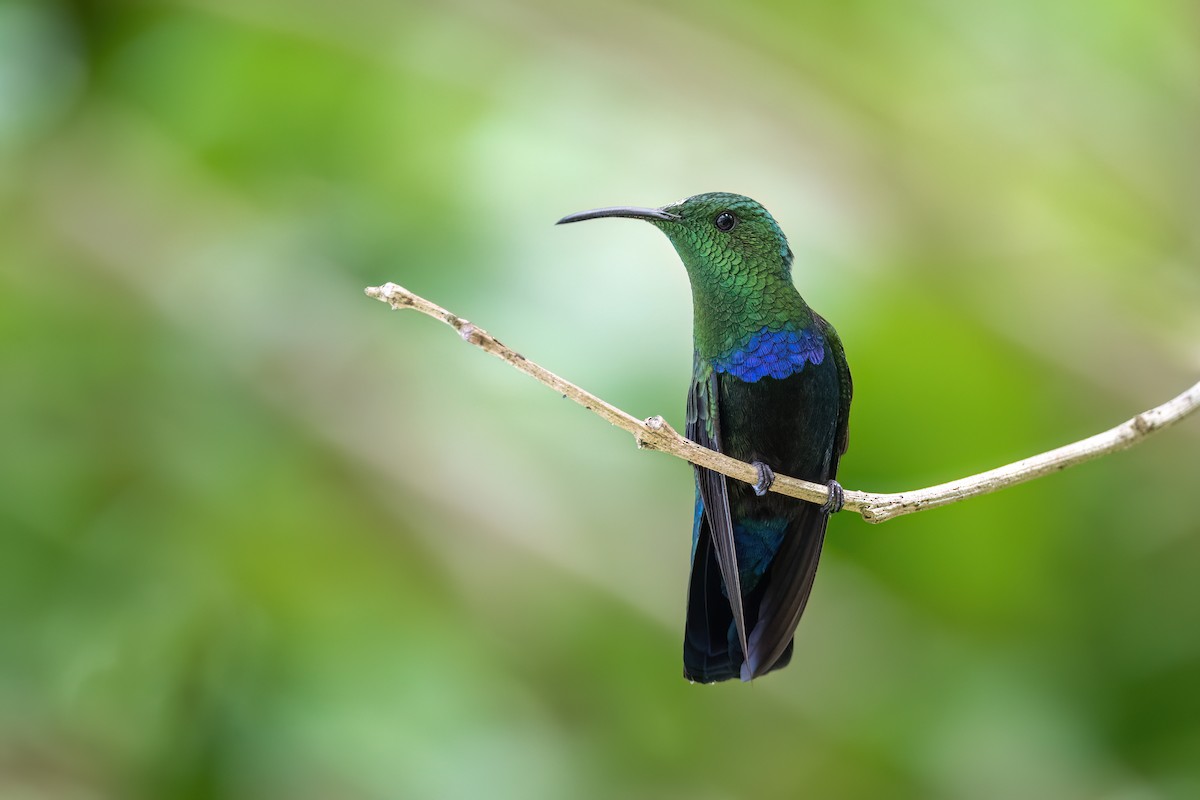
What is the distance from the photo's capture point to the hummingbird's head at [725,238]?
1.07m

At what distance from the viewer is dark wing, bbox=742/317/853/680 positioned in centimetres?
98

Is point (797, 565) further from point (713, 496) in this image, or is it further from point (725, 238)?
point (725, 238)

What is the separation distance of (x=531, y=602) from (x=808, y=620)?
84 cm

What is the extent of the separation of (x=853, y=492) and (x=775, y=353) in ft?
0.63

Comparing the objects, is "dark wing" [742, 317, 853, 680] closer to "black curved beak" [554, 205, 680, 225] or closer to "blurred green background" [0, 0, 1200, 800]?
"black curved beak" [554, 205, 680, 225]

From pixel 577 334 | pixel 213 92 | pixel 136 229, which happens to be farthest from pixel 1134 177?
pixel 136 229

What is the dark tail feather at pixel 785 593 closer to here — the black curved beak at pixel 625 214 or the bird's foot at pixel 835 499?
the bird's foot at pixel 835 499

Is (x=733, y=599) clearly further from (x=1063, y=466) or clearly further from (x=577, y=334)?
(x=577, y=334)

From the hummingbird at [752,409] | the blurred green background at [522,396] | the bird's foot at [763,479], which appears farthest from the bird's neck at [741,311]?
the blurred green background at [522,396]

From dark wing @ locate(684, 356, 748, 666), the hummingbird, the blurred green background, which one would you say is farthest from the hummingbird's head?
the blurred green background

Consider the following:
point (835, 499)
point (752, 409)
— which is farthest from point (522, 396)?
point (835, 499)

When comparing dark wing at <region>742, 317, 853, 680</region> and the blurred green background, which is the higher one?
the blurred green background

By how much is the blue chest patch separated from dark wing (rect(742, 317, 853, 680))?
18 mm

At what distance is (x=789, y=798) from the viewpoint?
3.09 metres
